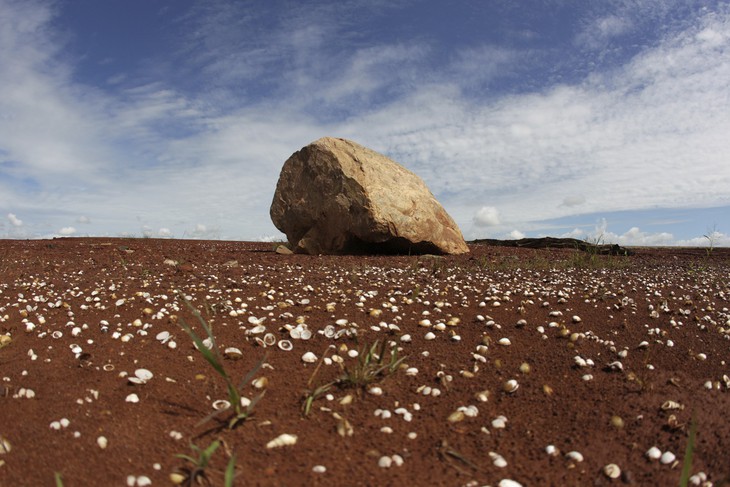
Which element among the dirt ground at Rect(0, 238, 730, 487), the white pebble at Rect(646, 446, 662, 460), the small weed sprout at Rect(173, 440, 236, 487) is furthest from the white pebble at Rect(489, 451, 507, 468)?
the small weed sprout at Rect(173, 440, 236, 487)

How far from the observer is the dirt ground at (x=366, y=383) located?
233 centimetres

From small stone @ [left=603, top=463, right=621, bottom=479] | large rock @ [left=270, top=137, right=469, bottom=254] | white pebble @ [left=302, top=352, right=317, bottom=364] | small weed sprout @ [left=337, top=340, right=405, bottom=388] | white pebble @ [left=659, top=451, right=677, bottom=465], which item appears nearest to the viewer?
small stone @ [left=603, top=463, right=621, bottom=479]

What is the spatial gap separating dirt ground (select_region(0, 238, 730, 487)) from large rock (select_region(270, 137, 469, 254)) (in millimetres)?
3165

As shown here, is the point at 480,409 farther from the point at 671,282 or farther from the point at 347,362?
the point at 671,282

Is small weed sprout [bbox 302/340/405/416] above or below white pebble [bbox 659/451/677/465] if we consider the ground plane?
above

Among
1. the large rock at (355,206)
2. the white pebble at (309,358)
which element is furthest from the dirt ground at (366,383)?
the large rock at (355,206)

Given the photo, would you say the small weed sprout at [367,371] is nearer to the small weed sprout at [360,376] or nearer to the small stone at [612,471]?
the small weed sprout at [360,376]

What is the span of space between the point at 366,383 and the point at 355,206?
231 inches

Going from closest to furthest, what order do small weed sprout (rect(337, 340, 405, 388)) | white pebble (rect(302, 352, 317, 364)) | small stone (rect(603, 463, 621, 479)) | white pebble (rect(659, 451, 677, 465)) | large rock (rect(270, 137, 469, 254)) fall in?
1. small stone (rect(603, 463, 621, 479))
2. white pebble (rect(659, 451, 677, 465))
3. small weed sprout (rect(337, 340, 405, 388))
4. white pebble (rect(302, 352, 317, 364))
5. large rock (rect(270, 137, 469, 254))

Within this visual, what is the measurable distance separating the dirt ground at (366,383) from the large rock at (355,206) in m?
3.16

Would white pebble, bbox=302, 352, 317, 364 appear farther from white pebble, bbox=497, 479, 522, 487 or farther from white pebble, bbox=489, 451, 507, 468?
white pebble, bbox=497, 479, 522, 487

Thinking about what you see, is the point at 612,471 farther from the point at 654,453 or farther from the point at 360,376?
the point at 360,376

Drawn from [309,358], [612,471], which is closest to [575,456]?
[612,471]

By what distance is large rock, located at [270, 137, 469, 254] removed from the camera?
344 inches
